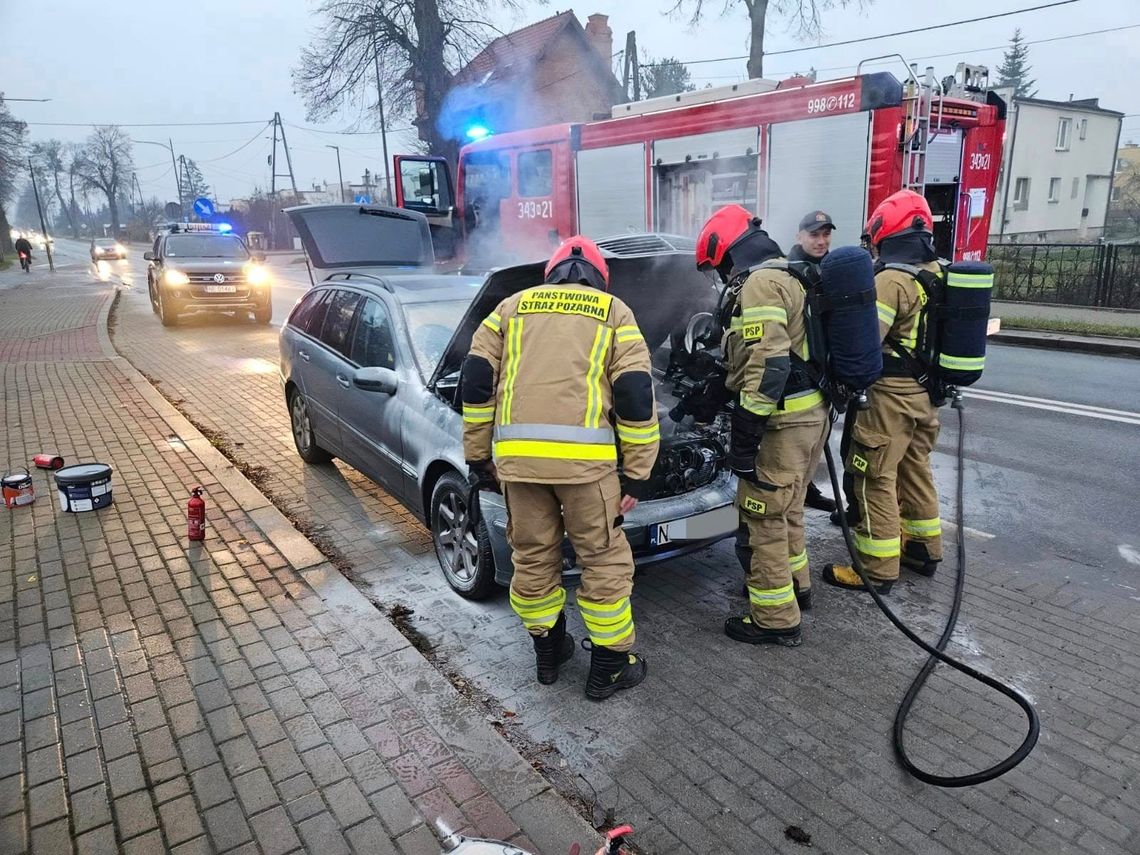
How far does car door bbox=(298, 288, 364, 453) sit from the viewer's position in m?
5.21

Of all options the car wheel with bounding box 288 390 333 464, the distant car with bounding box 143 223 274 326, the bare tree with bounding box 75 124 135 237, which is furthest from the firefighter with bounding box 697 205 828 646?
the bare tree with bounding box 75 124 135 237

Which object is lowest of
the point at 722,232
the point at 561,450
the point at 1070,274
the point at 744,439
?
the point at 1070,274

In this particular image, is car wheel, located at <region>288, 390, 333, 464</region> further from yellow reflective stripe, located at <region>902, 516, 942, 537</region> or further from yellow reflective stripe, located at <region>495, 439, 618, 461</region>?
yellow reflective stripe, located at <region>902, 516, 942, 537</region>

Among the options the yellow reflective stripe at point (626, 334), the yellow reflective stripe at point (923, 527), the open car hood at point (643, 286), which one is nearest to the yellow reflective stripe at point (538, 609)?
the yellow reflective stripe at point (626, 334)

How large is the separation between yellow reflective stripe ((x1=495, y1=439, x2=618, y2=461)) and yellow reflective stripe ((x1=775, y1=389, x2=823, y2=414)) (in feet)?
Result: 2.97

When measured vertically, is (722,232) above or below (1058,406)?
above

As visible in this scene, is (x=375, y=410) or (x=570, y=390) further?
(x=375, y=410)

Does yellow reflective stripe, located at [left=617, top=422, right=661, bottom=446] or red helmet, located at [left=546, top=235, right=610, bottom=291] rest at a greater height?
red helmet, located at [left=546, top=235, right=610, bottom=291]

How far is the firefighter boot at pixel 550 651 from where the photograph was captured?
10.4 ft

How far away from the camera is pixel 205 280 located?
14492mm

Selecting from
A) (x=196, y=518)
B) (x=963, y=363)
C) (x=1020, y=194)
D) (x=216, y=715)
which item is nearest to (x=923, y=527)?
(x=963, y=363)

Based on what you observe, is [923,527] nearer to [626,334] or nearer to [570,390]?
[626,334]

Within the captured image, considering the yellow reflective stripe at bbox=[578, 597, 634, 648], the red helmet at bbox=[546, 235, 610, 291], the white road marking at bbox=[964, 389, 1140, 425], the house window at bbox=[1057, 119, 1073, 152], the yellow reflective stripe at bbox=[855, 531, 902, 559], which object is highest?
the house window at bbox=[1057, 119, 1073, 152]

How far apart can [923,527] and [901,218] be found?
1.60 metres
